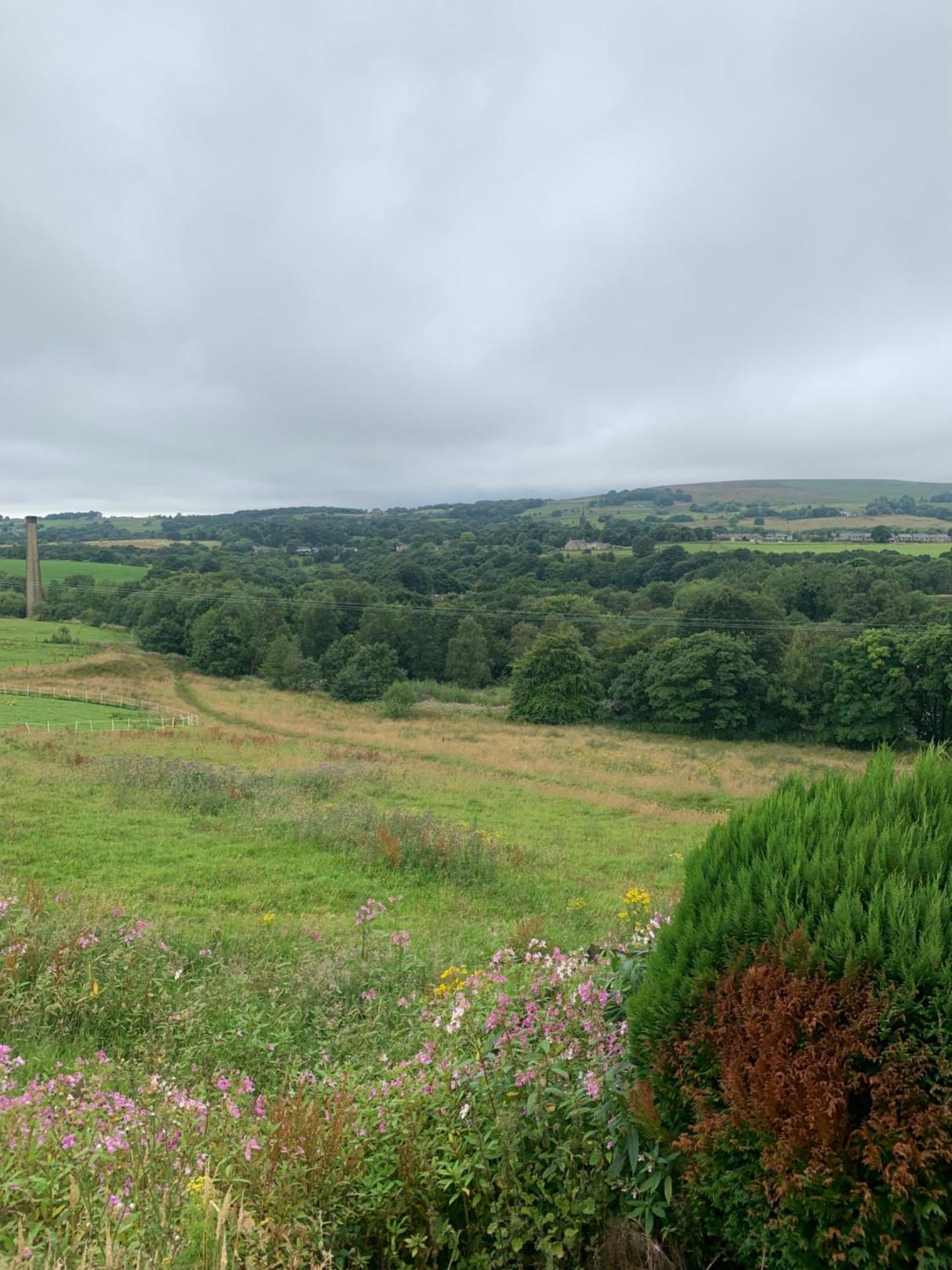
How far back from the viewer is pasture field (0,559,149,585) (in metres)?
78.4

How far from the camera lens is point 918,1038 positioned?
222 cm

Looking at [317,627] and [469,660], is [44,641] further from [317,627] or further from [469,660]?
[469,660]

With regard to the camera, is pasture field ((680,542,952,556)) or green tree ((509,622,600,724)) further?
pasture field ((680,542,952,556))

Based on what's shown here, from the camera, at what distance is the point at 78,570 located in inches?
3226

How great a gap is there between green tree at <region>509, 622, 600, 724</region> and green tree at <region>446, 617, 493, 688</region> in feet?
44.6

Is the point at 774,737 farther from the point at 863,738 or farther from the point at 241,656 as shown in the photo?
the point at 241,656

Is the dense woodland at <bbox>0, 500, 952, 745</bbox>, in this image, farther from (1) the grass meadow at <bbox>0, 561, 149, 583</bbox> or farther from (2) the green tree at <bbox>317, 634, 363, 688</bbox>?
(1) the grass meadow at <bbox>0, 561, 149, 583</bbox>

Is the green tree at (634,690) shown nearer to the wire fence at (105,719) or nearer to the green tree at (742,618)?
the green tree at (742,618)

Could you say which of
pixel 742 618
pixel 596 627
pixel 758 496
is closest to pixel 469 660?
pixel 596 627

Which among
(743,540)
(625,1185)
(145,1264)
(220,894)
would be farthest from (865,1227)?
(743,540)

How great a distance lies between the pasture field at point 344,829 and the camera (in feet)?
27.2

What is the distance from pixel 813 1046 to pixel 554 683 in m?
42.8

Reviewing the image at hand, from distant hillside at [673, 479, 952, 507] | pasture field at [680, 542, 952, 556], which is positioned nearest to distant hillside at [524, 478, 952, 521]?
distant hillside at [673, 479, 952, 507]

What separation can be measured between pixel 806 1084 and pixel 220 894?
7480mm
